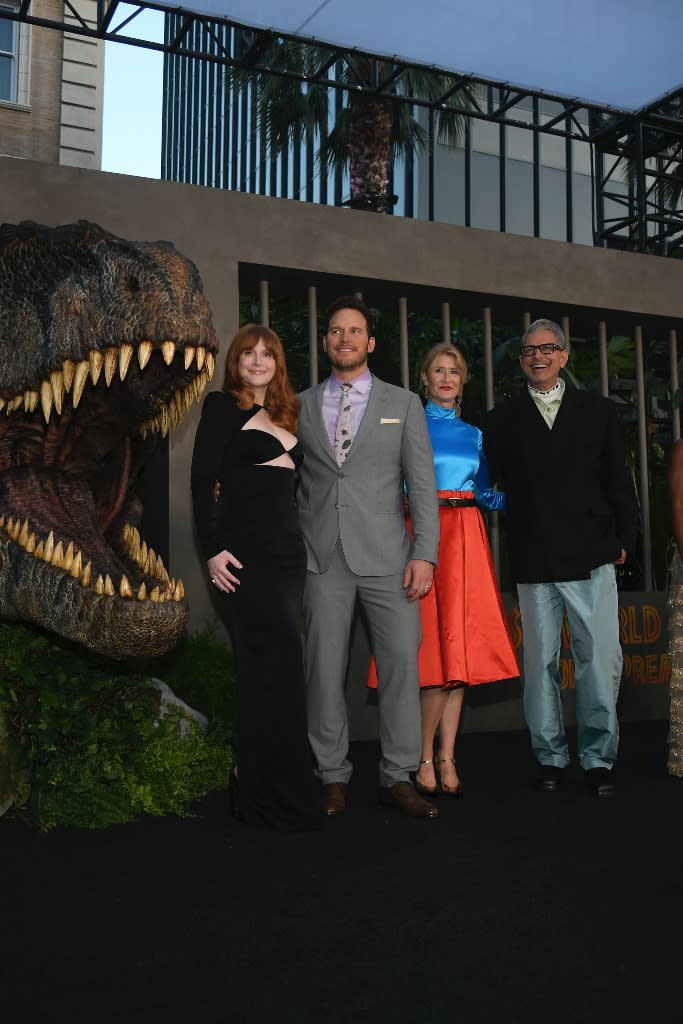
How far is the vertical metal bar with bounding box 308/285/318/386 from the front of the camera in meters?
5.59

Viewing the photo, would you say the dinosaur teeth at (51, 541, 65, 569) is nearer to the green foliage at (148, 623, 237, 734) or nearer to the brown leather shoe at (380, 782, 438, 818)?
the brown leather shoe at (380, 782, 438, 818)

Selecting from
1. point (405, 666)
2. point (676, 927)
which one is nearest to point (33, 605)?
point (405, 666)

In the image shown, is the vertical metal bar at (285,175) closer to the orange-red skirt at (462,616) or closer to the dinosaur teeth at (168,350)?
the orange-red skirt at (462,616)

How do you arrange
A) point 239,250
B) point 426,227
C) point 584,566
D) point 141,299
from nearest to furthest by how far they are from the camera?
point 141,299 < point 584,566 < point 239,250 < point 426,227

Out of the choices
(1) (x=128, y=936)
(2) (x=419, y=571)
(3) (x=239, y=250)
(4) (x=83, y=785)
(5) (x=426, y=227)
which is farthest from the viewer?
→ (5) (x=426, y=227)

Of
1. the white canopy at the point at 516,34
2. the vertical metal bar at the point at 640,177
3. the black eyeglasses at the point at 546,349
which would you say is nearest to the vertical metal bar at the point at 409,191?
the vertical metal bar at the point at 640,177

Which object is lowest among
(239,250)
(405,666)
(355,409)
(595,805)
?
(595,805)

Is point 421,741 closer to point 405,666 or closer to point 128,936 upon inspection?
point 405,666

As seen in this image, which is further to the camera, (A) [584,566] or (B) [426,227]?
(B) [426,227]

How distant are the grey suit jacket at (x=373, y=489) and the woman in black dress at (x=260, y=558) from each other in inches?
10.1

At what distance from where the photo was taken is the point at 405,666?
3.66 m

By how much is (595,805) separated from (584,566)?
0.95 m

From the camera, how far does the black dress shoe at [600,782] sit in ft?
12.9

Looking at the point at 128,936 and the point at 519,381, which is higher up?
the point at 519,381
